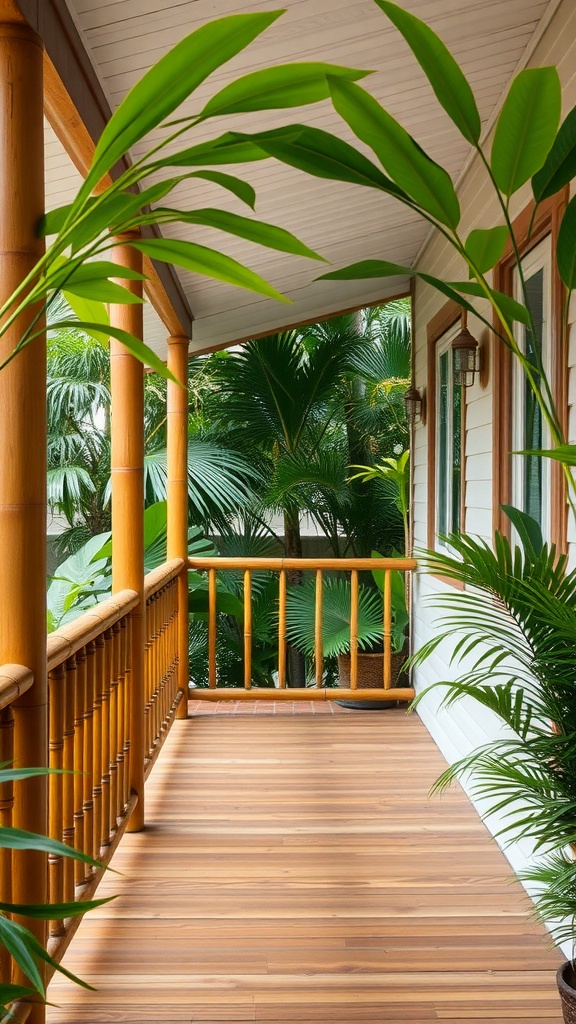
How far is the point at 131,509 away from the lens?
3.25 m

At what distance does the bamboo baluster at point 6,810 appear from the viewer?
157cm

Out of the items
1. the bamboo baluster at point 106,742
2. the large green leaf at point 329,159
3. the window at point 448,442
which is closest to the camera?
the large green leaf at point 329,159

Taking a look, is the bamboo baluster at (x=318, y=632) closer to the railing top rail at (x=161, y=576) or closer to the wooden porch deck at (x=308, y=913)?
the railing top rail at (x=161, y=576)

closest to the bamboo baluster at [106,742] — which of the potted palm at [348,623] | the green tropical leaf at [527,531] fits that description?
the green tropical leaf at [527,531]

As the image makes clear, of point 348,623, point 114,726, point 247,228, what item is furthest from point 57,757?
point 348,623

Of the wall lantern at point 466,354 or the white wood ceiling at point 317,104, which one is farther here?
the wall lantern at point 466,354

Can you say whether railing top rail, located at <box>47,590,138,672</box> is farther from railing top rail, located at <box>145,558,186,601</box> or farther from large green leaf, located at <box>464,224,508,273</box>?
large green leaf, located at <box>464,224,508,273</box>

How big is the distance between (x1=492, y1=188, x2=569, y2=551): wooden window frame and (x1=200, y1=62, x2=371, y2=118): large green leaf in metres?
0.81

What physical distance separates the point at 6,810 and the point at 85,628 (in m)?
0.78

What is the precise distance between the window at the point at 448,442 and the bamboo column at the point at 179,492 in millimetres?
1444

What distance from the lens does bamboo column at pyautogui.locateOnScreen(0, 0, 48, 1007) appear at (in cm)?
168

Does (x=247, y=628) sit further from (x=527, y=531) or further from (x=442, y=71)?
(x=442, y=71)

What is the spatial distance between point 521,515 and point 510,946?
1.28 meters

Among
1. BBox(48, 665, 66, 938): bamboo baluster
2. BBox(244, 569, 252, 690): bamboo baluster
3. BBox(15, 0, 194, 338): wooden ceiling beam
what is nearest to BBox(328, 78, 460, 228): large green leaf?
BBox(15, 0, 194, 338): wooden ceiling beam
